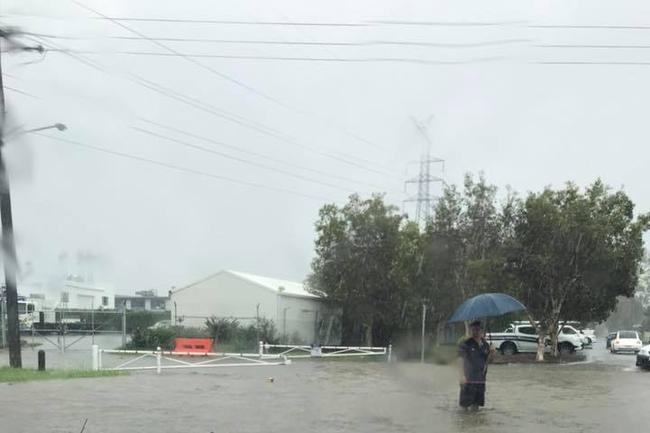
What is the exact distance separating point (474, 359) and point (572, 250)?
21361mm

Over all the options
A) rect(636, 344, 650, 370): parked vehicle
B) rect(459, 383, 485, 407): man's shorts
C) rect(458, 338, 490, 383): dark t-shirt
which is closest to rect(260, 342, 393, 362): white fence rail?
rect(636, 344, 650, 370): parked vehicle

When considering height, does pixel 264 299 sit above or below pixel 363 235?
below

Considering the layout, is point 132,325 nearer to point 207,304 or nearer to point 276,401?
point 207,304

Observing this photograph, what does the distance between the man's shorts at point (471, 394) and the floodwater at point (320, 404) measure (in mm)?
264

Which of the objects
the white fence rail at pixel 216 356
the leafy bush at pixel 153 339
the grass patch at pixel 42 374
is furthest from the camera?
the leafy bush at pixel 153 339

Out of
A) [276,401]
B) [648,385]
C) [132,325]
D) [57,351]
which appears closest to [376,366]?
[648,385]

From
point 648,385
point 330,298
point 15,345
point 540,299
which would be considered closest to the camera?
point 648,385

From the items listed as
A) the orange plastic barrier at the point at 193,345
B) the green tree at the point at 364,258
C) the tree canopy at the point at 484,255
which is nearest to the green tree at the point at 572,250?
the tree canopy at the point at 484,255

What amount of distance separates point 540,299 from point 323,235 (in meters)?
11.3

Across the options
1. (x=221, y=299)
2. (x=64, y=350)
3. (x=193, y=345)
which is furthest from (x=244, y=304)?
(x=64, y=350)

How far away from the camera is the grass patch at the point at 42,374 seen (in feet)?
61.7

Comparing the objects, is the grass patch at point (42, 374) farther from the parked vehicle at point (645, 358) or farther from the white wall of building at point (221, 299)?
the parked vehicle at point (645, 358)

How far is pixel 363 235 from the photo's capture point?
36750mm

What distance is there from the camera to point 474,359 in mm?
13008
